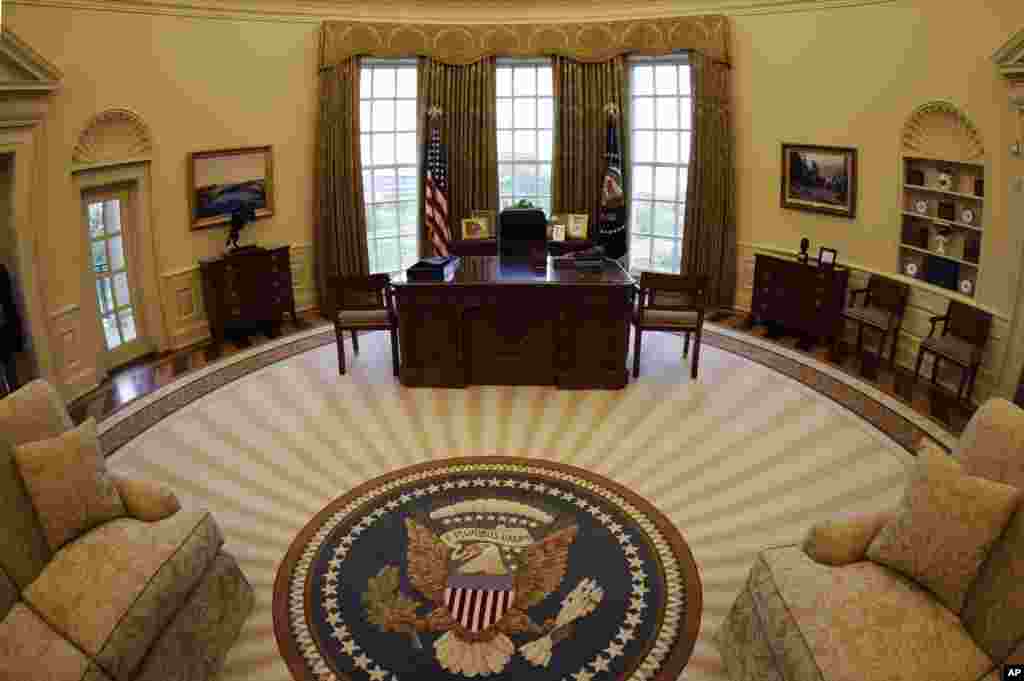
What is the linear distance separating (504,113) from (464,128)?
666mm

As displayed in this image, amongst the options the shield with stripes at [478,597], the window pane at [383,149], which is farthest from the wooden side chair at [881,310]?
the window pane at [383,149]

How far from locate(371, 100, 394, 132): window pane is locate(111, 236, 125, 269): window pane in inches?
137

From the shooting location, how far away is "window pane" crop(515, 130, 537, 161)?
10.2 meters

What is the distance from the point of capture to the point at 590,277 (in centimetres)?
717

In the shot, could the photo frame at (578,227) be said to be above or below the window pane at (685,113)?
below

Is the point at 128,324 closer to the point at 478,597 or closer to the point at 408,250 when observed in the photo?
the point at 408,250

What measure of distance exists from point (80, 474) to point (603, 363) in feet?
14.9

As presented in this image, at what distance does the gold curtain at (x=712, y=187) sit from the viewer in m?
9.21

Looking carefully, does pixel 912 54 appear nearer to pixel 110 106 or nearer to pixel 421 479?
pixel 421 479

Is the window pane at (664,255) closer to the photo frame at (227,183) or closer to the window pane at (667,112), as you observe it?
the window pane at (667,112)

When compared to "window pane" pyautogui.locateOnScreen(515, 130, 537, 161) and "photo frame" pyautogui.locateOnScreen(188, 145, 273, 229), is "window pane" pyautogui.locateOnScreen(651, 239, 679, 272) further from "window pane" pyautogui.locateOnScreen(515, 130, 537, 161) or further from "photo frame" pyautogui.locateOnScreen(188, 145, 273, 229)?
"photo frame" pyautogui.locateOnScreen(188, 145, 273, 229)

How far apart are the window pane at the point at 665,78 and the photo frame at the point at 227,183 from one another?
4.88 m

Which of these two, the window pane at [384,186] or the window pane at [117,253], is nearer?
the window pane at [117,253]

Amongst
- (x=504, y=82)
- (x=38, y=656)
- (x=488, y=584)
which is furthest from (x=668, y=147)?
(x=38, y=656)
